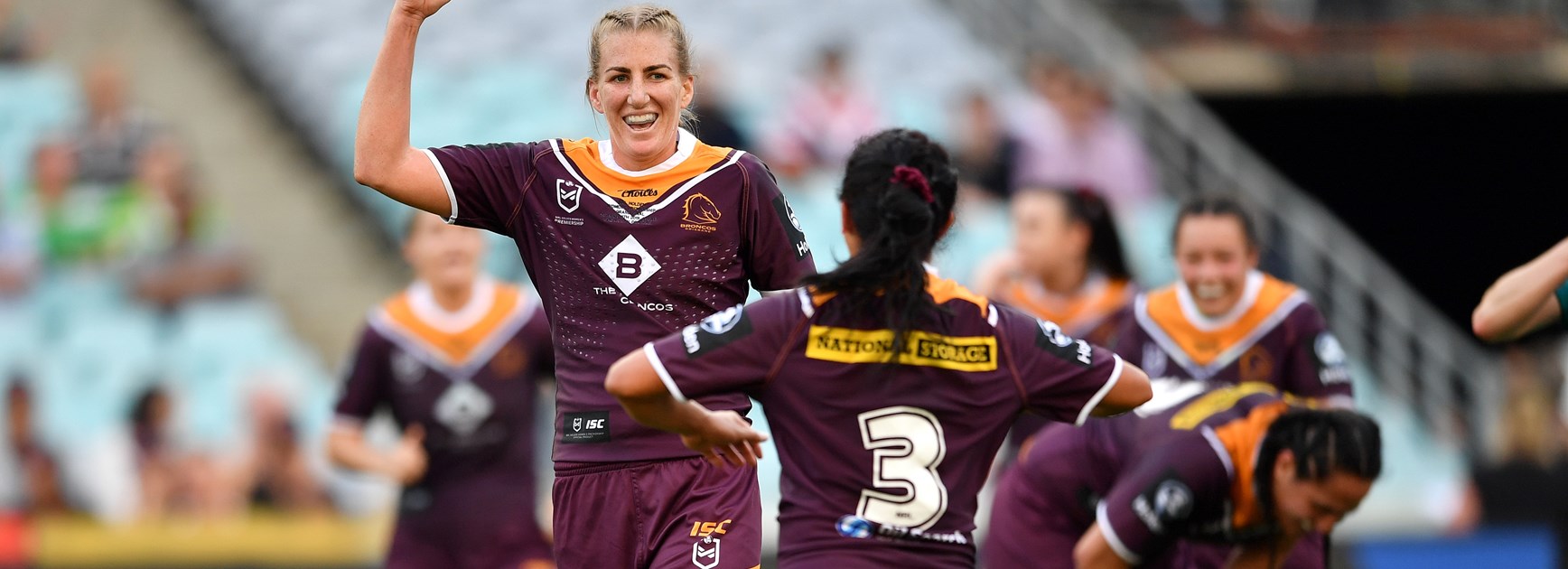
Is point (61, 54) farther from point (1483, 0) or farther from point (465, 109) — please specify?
point (1483, 0)

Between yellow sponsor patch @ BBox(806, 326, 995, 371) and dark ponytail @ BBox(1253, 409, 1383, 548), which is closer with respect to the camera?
yellow sponsor patch @ BBox(806, 326, 995, 371)

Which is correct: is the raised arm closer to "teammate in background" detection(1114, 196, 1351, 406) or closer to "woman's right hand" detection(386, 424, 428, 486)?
"woman's right hand" detection(386, 424, 428, 486)

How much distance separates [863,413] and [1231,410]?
6.14 ft

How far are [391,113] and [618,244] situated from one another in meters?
0.61

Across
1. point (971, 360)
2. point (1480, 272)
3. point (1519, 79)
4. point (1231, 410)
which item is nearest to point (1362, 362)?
point (1519, 79)

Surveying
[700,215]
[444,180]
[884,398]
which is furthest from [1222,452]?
[444,180]

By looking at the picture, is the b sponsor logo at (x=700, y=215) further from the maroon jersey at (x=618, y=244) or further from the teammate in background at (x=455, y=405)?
the teammate in background at (x=455, y=405)

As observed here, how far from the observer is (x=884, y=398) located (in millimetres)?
3926

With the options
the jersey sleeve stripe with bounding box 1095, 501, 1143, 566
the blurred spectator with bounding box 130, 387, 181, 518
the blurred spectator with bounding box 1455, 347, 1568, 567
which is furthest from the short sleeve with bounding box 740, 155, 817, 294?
the blurred spectator with bounding box 130, 387, 181, 518

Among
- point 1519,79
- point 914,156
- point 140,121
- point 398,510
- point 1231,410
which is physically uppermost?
point 1519,79

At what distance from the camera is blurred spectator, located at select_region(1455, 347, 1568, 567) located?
9.84m

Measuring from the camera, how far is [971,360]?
3.97 m

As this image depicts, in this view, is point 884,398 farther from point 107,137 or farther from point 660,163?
point 107,137

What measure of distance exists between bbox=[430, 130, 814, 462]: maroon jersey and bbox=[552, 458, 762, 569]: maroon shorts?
50mm
